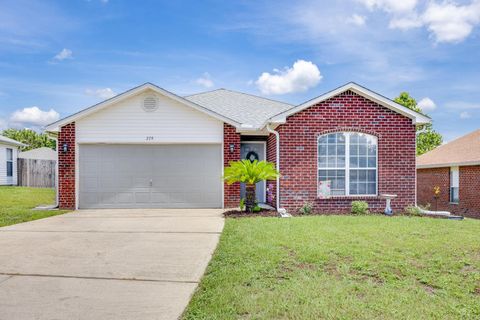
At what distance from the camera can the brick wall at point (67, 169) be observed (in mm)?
13094

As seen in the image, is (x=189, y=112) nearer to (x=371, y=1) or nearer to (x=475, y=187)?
(x=371, y=1)

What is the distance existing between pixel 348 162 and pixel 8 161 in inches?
909

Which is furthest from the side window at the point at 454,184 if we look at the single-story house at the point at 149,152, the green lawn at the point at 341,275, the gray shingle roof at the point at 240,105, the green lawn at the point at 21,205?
the green lawn at the point at 21,205

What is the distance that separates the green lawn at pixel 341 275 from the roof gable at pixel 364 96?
4.47 metres

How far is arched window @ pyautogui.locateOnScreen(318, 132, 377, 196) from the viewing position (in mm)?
11812

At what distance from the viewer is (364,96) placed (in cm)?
1189

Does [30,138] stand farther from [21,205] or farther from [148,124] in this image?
[148,124]

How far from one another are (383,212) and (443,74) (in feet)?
31.3

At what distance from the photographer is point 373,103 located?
39.1 feet

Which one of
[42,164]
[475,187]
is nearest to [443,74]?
[475,187]

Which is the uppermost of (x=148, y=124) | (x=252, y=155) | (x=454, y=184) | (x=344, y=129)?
(x=148, y=124)

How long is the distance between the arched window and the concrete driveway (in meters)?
4.32

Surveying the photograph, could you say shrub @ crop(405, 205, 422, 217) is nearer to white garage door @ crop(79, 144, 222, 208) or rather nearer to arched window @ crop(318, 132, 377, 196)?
arched window @ crop(318, 132, 377, 196)

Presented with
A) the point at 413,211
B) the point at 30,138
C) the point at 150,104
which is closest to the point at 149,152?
the point at 150,104
